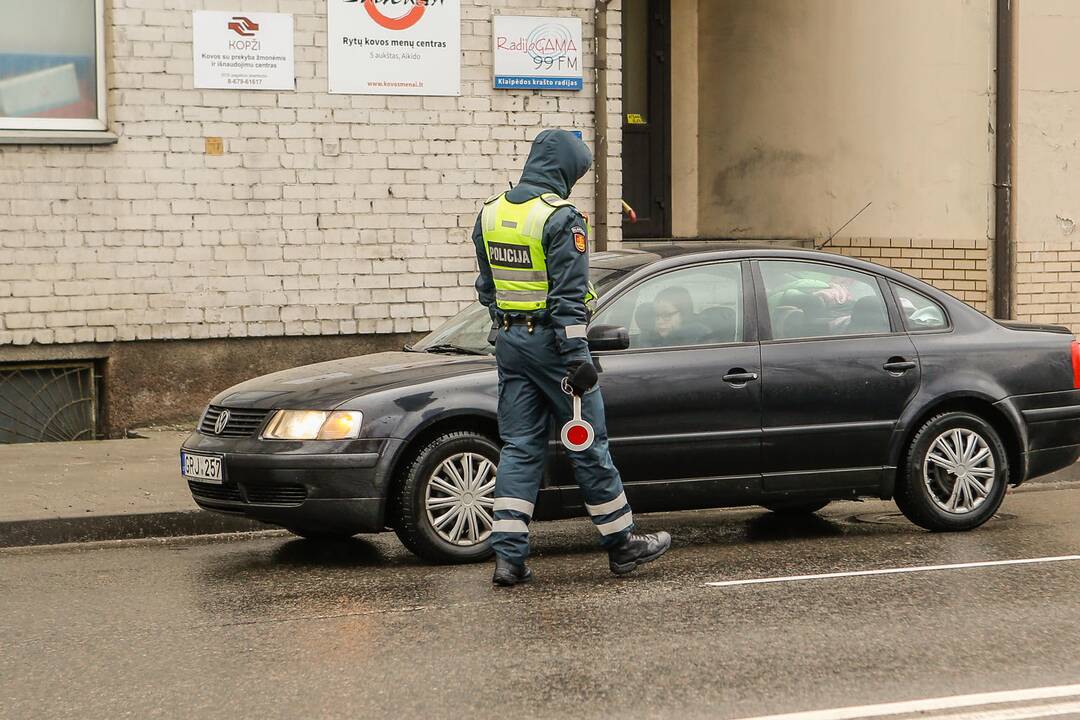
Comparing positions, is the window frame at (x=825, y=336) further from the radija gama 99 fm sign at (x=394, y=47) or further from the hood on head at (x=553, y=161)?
the radija gama 99 fm sign at (x=394, y=47)

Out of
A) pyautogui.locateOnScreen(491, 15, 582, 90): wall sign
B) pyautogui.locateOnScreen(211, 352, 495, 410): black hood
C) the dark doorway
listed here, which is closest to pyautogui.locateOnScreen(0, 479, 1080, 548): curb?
pyautogui.locateOnScreen(211, 352, 495, 410): black hood

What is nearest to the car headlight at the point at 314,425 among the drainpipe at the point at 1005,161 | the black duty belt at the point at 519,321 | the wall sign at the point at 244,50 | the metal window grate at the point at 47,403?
the black duty belt at the point at 519,321

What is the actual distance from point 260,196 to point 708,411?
5583 millimetres

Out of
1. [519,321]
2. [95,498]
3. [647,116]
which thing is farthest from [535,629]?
[647,116]

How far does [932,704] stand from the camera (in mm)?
4922

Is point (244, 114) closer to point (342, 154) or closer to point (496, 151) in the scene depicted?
point (342, 154)

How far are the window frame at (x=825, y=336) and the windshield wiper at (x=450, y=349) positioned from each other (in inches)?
55.2

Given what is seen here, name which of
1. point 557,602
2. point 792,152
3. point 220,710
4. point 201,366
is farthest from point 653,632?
point 792,152

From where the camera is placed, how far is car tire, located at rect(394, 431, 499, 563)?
287 inches

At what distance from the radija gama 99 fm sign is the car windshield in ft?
14.1

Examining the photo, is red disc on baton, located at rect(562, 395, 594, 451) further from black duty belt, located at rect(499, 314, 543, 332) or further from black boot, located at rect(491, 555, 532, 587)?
black boot, located at rect(491, 555, 532, 587)

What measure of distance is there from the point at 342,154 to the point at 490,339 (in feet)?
17.1

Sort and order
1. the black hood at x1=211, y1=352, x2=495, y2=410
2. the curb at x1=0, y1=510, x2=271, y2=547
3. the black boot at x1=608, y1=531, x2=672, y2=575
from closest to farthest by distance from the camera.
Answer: the black boot at x1=608, y1=531, x2=672, y2=575, the black hood at x1=211, y1=352, x2=495, y2=410, the curb at x1=0, y1=510, x2=271, y2=547

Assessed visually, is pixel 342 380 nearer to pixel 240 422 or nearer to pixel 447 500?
pixel 240 422
